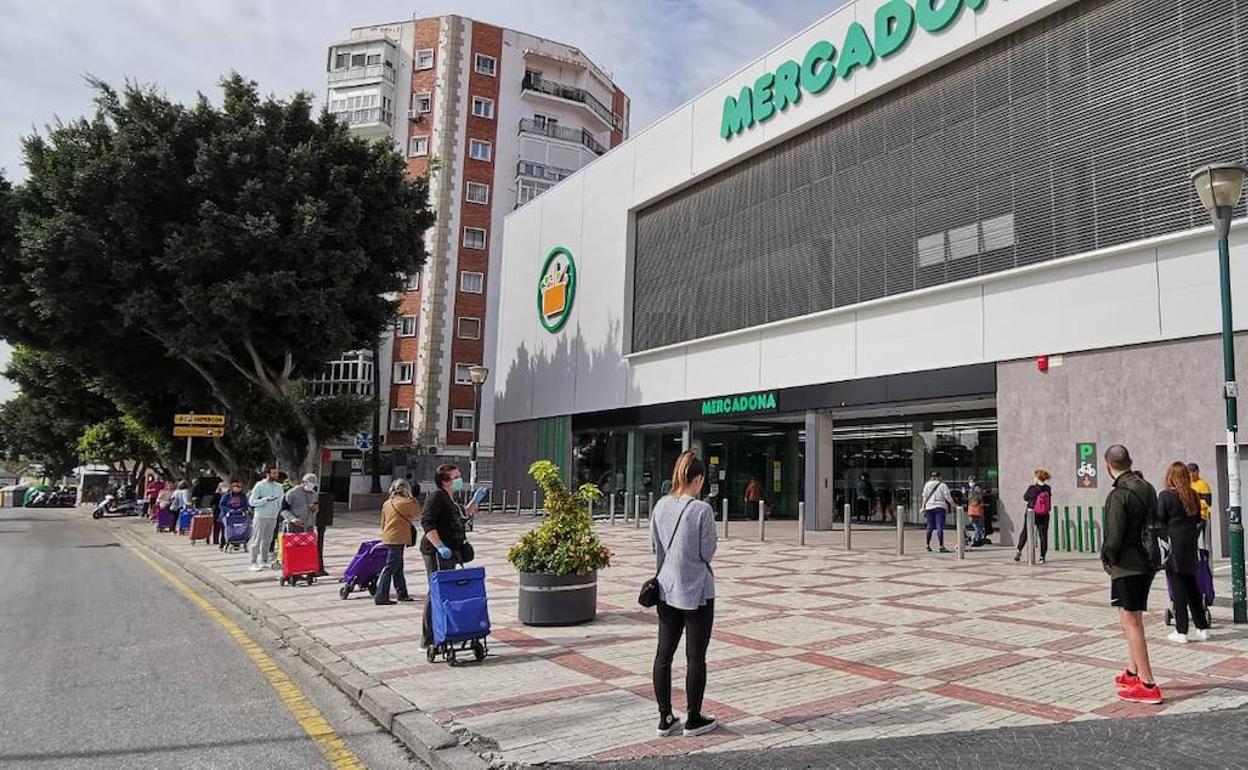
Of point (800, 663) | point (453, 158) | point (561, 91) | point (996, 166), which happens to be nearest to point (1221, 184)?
point (800, 663)

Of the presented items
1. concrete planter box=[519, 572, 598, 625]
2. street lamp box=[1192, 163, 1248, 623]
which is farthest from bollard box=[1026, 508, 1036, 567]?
concrete planter box=[519, 572, 598, 625]

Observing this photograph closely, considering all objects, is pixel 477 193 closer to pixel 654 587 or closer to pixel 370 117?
pixel 370 117

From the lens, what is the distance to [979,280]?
1809cm

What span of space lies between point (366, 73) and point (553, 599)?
51856mm

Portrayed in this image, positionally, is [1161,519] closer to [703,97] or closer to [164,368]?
[703,97]

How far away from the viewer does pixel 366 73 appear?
5281 cm

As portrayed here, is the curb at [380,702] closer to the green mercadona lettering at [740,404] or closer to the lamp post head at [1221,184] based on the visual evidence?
the lamp post head at [1221,184]

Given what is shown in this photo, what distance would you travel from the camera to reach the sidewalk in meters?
5.04

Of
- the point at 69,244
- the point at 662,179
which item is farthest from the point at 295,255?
the point at 662,179

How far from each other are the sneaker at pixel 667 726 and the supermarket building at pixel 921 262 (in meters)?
13.5

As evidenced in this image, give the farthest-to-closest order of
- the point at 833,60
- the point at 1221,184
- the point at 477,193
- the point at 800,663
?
the point at 477,193, the point at 833,60, the point at 1221,184, the point at 800,663

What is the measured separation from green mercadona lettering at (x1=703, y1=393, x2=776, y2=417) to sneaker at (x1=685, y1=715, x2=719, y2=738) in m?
19.0

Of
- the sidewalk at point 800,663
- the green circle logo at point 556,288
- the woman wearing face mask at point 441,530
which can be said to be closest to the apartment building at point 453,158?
the green circle logo at point 556,288

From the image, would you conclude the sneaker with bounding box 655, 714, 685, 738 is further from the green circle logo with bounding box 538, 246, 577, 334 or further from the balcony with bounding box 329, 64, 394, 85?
the balcony with bounding box 329, 64, 394, 85
